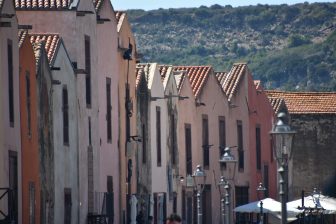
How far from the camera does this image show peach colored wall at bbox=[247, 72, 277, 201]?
92625mm

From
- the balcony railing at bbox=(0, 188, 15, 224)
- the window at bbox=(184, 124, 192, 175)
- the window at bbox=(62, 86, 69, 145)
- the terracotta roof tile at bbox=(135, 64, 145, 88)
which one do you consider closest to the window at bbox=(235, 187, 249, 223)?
the window at bbox=(184, 124, 192, 175)

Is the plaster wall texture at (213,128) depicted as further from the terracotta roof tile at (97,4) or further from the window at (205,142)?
the terracotta roof tile at (97,4)

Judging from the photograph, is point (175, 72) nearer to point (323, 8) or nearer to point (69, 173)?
point (69, 173)

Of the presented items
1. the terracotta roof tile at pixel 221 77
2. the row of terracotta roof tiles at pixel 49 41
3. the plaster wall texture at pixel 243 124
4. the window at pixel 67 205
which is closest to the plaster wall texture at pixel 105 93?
the window at pixel 67 205

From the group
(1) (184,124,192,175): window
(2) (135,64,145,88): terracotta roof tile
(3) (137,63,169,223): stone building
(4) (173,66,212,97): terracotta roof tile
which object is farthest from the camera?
(4) (173,66,212,97): terracotta roof tile

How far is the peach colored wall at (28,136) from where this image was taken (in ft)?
188

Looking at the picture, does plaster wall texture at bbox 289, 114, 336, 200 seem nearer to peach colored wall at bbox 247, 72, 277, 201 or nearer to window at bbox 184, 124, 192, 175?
peach colored wall at bbox 247, 72, 277, 201

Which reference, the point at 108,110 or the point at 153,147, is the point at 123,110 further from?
the point at 153,147

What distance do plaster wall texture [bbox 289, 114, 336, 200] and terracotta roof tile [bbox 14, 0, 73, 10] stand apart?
3839 cm

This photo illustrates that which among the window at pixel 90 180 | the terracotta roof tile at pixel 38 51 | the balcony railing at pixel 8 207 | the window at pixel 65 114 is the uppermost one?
the terracotta roof tile at pixel 38 51

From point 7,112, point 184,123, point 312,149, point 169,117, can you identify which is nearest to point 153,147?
point 169,117

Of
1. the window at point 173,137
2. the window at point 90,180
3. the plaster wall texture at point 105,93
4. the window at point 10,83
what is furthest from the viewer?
the window at point 173,137

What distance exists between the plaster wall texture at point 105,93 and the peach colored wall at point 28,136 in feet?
31.1

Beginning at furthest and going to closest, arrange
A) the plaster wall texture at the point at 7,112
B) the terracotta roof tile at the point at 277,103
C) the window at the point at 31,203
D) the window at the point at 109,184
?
the terracotta roof tile at the point at 277,103
the window at the point at 109,184
the window at the point at 31,203
the plaster wall texture at the point at 7,112
